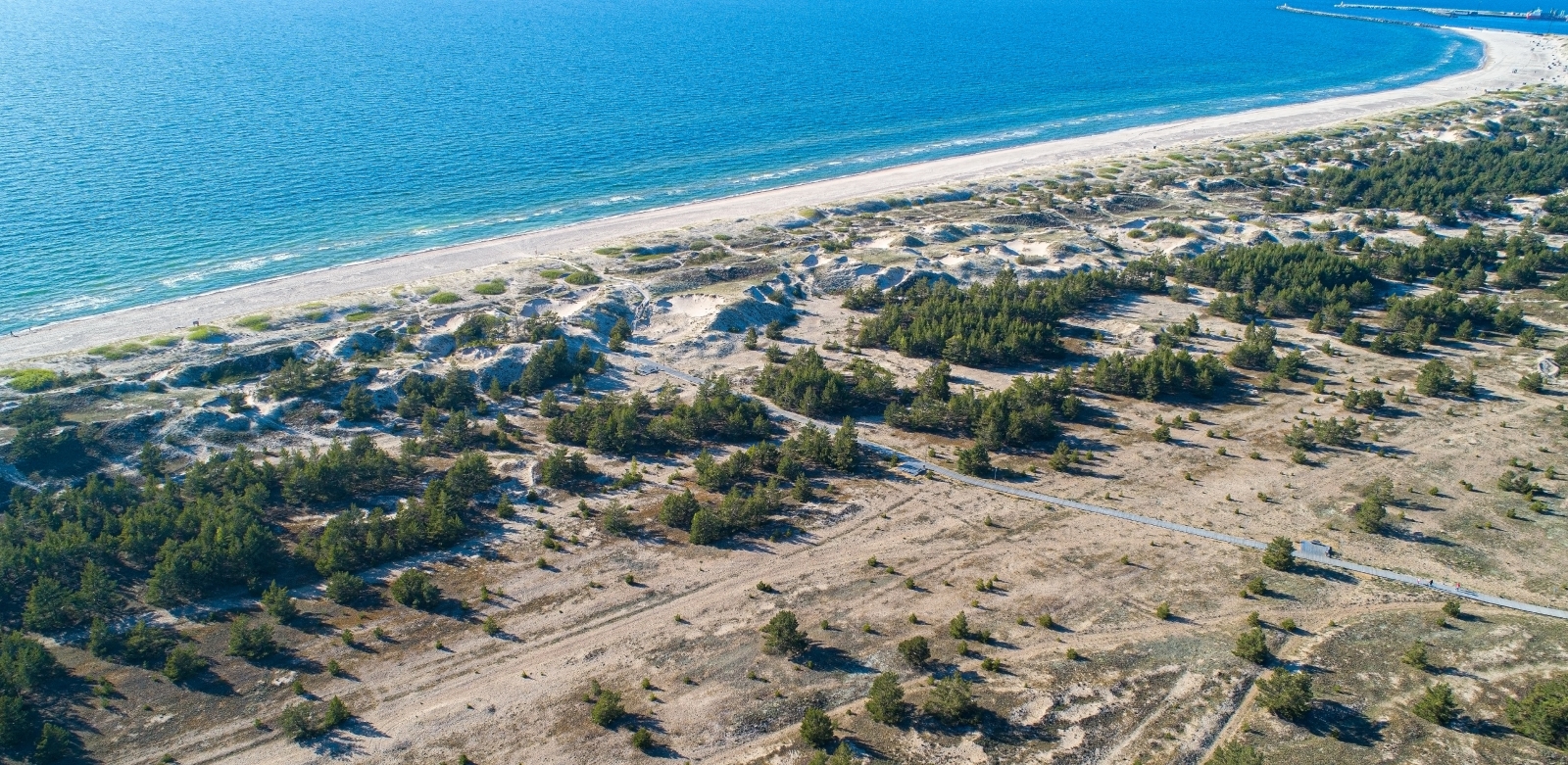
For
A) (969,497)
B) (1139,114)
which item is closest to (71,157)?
(969,497)

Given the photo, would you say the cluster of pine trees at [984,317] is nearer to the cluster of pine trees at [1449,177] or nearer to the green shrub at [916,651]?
the green shrub at [916,651]

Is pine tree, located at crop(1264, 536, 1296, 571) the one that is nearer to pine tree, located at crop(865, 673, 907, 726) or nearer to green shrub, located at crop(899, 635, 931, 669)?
green shrub, located at crop(899, 635, 931, 669)

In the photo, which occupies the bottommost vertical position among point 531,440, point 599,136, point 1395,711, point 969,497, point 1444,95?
point 1395,711

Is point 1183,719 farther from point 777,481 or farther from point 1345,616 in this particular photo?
point 777,481

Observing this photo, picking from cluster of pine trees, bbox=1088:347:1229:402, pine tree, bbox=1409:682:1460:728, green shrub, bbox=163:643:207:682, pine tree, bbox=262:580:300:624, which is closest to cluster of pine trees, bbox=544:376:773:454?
pine tree, bbox=262:580:300:624

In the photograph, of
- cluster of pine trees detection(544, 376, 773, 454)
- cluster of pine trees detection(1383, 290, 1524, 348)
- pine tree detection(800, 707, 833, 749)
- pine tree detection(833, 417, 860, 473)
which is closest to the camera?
pine tree detection(800, 707, 833, 749)

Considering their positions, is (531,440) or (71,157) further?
(71,157)

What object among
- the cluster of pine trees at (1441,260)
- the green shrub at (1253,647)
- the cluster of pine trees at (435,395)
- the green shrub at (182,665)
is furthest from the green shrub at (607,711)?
the cluster of pine trees at (1441,260)
